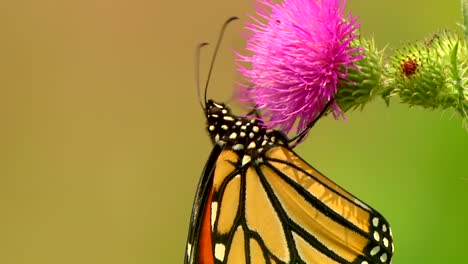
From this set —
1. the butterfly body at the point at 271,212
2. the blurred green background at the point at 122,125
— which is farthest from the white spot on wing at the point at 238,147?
the blurred green background at the point at 122,125

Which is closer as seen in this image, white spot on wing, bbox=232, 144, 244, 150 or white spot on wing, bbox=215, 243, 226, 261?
white spot on wing, bbox=215, 243, 226, 261

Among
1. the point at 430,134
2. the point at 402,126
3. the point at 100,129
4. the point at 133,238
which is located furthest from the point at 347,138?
the point at 100,129

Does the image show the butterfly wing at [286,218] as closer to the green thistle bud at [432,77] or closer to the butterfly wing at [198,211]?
the butterfly wing at [198,211]

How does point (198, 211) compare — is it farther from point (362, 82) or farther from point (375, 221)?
point (362, 82)

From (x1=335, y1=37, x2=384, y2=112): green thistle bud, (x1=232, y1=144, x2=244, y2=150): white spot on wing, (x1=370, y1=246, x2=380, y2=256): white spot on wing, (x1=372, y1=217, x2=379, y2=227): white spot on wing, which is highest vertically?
(x1=335, y1=37, x2=384, y2=112): green thistle bud

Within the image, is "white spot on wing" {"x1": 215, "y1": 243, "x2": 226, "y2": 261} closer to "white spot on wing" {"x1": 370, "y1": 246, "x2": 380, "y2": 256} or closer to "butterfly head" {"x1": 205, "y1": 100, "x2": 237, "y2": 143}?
"butterfly head" {"x1": 205, "y1": 100, "x2": 237, "y2": 143}

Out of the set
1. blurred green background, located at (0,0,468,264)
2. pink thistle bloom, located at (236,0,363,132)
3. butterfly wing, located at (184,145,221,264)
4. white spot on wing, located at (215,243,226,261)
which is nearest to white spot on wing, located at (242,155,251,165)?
butterfly wing, located at (184,145,221,264)
